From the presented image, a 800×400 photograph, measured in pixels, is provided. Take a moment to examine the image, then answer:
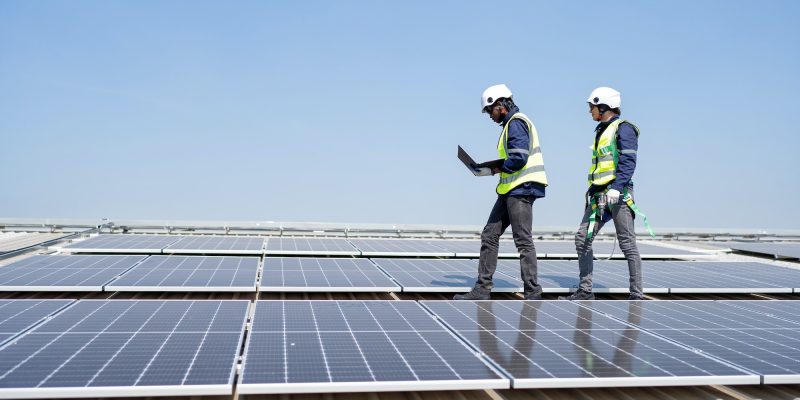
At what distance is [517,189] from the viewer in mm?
6117

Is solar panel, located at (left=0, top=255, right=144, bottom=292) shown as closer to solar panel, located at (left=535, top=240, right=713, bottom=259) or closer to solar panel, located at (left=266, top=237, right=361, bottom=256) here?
solar panel, located at (left=266, top=237, right=361, bottom=256)

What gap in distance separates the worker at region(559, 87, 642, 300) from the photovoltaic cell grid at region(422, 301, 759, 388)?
4.93 ft

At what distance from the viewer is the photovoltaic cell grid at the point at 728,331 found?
3638 millimetres

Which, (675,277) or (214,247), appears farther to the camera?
(214,247)

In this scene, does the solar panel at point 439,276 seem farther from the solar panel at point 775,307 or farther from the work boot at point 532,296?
the solar panel at point 775,307

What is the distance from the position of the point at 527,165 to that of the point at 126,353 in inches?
166

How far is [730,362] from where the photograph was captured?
3.62 metres

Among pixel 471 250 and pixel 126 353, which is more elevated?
pixel 471 250

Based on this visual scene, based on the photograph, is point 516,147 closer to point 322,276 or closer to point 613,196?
point 613,196

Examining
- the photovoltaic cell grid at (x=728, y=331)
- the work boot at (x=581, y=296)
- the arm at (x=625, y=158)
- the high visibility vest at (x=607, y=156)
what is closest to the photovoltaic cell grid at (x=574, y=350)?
the photovoltaic cell grid at (x=728, y=331)

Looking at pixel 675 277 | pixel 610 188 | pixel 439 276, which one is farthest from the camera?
pixel 675 277

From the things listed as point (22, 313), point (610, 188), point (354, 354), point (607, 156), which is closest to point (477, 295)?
point (610, 188)

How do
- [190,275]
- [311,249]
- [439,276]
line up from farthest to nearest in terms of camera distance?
[311,249] < [439,276] < [190,275]

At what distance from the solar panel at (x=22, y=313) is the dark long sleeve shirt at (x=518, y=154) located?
4252 millimetres
